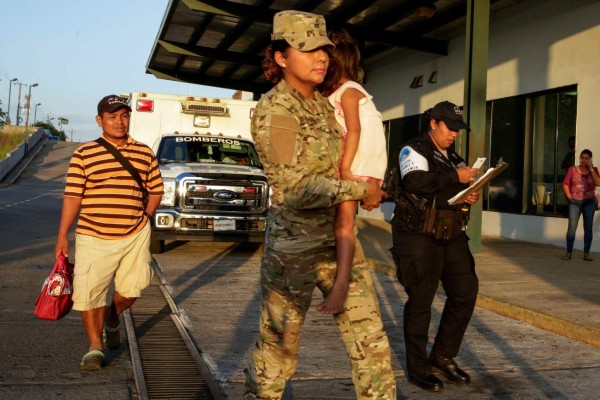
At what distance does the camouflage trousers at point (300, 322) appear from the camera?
332 cm

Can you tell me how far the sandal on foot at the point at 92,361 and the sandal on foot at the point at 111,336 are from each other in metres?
0.60

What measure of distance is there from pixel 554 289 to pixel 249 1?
12280mm

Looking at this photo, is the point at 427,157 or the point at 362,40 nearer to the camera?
the point at 427,157

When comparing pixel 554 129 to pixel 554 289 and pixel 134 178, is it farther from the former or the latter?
pixel 134 178

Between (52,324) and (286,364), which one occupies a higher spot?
(286,364)

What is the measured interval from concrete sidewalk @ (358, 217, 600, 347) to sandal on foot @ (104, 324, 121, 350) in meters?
3.93

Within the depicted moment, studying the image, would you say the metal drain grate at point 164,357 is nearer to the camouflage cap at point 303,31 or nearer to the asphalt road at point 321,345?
the asphalt road at point 321,345

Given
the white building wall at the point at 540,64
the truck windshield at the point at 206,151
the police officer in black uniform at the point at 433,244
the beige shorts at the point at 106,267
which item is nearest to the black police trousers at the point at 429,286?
the police officer in black uniform at the point at 433,244

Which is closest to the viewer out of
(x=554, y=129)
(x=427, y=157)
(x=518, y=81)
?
(x=427, y=157)

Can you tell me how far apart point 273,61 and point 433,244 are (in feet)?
7.83

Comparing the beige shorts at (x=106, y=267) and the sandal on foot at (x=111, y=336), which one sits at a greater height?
the beige shorts at (x=106, y=267)

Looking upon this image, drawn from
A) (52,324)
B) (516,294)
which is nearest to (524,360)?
(516,294)

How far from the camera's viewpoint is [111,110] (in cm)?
579

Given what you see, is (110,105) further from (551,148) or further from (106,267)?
(551,148)
